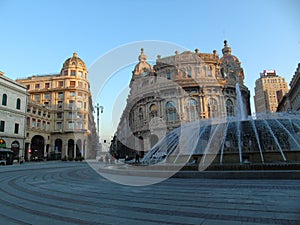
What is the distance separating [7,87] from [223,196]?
40499 mm

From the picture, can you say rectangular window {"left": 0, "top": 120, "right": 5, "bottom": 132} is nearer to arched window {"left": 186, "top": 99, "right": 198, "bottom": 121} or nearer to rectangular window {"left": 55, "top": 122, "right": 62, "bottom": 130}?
rectangular window {"left": 55, "top": 122, "right": 62, "bottom": 130}

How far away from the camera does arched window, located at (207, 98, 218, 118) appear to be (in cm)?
4525

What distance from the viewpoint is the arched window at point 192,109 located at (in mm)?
45219

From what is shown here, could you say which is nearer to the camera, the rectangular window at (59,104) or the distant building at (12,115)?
the distant building at (12,115)

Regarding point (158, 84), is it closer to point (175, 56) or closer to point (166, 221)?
point (175, 56)

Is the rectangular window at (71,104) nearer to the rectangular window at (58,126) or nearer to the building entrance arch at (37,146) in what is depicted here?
the rectangular window at (58,126)

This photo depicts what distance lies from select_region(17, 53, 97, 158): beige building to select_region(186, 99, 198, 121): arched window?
87.2 ft

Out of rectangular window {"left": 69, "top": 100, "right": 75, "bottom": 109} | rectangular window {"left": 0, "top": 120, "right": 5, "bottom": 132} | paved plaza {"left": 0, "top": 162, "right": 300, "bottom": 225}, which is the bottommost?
paved plaza {"left": 0, "top": 162, "right": 300, "bottom": 225}

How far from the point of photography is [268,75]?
4493 inches

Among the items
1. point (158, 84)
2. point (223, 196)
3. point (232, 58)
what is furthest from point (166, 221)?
point (232, 58)

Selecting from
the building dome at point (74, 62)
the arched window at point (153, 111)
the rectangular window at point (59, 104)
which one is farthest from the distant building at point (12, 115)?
the arched window at point (153, 111)

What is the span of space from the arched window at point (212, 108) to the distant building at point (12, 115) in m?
35.1

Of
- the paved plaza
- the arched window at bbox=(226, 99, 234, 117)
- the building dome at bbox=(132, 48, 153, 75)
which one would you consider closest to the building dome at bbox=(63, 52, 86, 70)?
the building dome at bbox=(132, 48, 153, 75)

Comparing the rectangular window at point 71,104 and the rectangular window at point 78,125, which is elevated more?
the rectangular window at point 71,104
